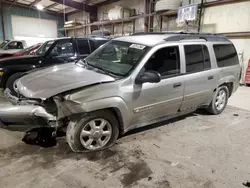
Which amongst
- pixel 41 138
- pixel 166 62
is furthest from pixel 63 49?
pixel 166 62

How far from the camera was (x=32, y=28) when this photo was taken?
52.4 ft

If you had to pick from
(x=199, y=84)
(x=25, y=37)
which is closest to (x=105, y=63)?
(x=199, y=84)

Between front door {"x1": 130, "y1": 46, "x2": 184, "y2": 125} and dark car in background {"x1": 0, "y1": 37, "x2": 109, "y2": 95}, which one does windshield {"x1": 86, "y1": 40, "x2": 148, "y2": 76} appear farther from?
dark car in background {"x1": 0, "y1": 37, "x2": 109, "y2": 95}

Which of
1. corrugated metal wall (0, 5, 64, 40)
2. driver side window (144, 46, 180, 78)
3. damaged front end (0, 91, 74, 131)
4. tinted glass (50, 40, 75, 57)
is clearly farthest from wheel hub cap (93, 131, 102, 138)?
corrugated metal wall (0, 5, 64, 40)

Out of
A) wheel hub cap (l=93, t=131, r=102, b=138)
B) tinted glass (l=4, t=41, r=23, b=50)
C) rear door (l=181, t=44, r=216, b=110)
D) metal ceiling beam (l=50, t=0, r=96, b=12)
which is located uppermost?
metal ceiling beam (l=50, t=0, r=96, b=12)

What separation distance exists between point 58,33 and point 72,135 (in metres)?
17.4

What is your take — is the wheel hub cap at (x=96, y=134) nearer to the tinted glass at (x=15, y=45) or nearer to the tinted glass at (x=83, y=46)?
the tinted glass at (x=83, y=46)

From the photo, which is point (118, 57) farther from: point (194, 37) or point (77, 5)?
point (77, 5)

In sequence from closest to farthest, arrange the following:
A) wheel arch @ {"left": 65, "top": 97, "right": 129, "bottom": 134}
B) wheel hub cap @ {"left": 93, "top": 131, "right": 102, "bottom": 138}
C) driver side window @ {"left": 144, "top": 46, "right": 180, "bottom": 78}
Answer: wheel arch @ {"left": 65, "top": 97, "right": 129, "bottom": 134} → wheel hub cap @ {"left": 93, "top": 131, "right": 102, "bottom": 138} → driver side window @ {"left": 144, "top": 46, "right": 180, "bottom": 78}

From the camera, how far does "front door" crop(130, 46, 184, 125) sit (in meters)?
2.68

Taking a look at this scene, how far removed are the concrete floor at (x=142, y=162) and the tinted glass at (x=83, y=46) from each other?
3280mm

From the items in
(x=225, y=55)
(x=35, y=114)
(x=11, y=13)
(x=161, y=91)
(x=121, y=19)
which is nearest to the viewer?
(x=35, y=114)

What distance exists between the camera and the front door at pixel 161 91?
2677 millimetres

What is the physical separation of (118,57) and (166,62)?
30.1 inches
